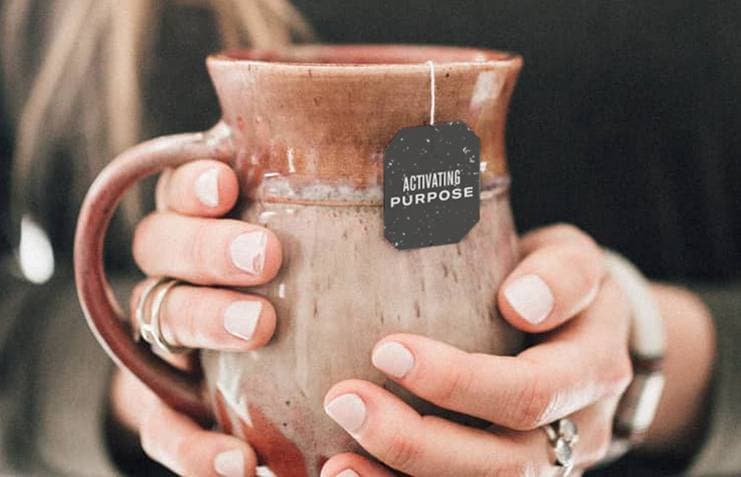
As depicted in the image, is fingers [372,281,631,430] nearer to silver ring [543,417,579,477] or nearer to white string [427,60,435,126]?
silver ring [543,417,579,477]

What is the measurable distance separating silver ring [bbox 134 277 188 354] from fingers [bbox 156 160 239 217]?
59 mm

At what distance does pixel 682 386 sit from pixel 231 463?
0.61 m

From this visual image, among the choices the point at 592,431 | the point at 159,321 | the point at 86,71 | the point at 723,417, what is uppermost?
the point at 86,71

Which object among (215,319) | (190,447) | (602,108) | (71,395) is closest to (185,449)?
(190,447)

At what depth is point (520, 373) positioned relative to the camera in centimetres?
52

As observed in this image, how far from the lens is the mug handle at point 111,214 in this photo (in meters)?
0.53

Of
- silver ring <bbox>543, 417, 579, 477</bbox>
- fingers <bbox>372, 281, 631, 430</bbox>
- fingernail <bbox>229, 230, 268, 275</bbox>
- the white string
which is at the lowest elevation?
silver ring <bbox>543, 417, 579, 477</bbox>

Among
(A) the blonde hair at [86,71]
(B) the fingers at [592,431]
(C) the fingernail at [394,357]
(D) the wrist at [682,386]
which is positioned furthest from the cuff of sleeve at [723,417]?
(A) the blonde hair at [86,71]

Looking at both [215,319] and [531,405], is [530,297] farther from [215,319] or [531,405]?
[215,319]

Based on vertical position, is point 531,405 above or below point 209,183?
below

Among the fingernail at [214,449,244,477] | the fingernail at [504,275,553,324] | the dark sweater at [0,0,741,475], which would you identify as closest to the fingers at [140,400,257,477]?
the fingernail at [214,449,244,477]

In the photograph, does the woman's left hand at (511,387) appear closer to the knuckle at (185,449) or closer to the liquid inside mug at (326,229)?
the liquid inside mug at (326,229)

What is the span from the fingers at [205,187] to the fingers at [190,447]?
0.16m

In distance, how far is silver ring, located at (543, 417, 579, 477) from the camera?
0.56 metres
